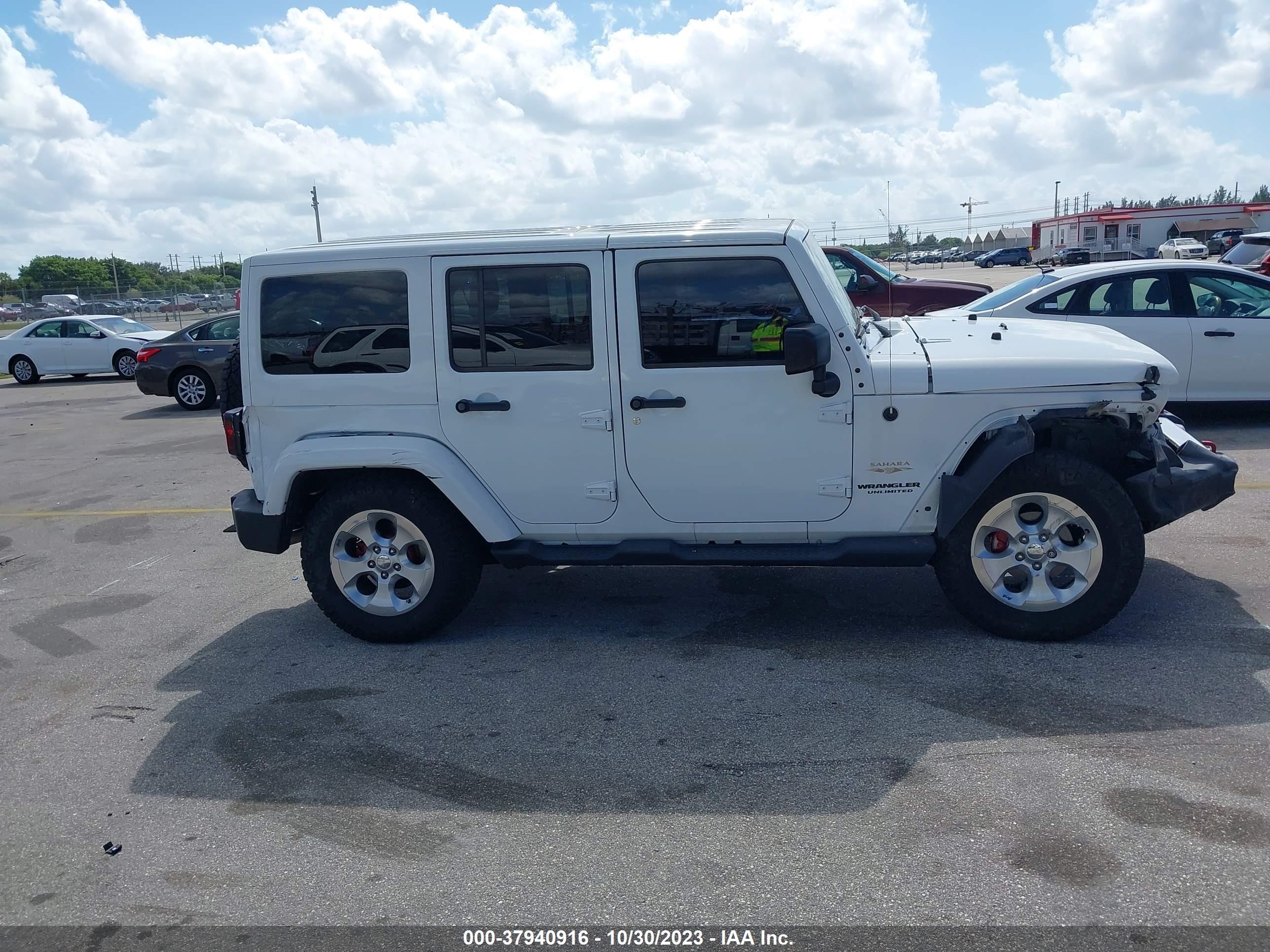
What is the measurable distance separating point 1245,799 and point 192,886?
11.7 ft

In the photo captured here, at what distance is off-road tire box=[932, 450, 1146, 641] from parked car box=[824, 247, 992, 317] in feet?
28.0

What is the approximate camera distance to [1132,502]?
519 cm

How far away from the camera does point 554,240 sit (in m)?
5.23

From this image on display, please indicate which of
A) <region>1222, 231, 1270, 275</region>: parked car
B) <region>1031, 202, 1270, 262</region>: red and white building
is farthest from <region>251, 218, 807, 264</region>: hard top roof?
<region>1031, 202, 1270, 262</region>: red and white building

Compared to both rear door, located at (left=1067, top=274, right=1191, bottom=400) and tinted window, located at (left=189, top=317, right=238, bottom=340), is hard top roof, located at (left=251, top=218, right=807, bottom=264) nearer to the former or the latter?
rear door, located at (left=1067, top=274, right=1191, bottom=400)

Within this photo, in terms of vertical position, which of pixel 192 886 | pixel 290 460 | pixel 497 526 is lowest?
pixel 192 886

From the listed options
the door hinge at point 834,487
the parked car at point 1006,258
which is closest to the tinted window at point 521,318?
the door hinge at point 834,487

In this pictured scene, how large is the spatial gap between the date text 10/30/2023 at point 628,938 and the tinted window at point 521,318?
2.73 metres

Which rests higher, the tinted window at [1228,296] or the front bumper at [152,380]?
the tinted window at [1228,296]

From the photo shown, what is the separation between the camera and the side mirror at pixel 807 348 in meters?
4.80

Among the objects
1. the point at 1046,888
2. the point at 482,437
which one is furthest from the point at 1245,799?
the point at 482,437

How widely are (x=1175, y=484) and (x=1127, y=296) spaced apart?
5.46 m

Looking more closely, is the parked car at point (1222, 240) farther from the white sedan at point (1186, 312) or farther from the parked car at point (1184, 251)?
the white sedan at point (1186, 312)

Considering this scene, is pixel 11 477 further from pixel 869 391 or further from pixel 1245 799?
pixel 1245 799
